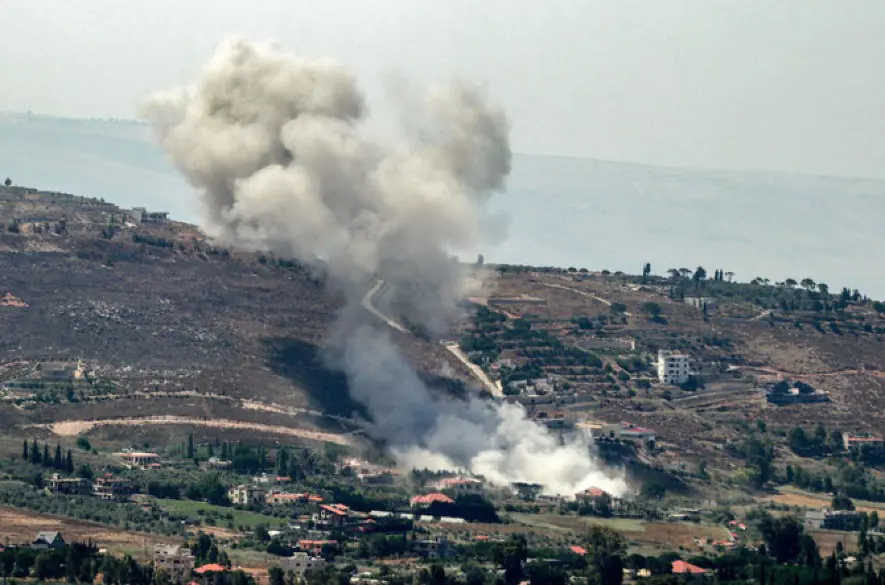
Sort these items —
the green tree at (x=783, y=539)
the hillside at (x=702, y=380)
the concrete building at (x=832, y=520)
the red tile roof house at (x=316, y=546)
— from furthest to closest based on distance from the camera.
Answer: the hillside at (x=702, y=380)
the concrete building at (x=832, y=520)
the green tree at (x=783, y=539)
the red tile roof house at (x=316, y=546)

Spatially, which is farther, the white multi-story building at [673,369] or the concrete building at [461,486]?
the white multi-story building at [673,369]

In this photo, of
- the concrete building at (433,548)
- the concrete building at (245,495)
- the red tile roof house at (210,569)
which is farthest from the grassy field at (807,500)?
the red tile roof house at (210,569)

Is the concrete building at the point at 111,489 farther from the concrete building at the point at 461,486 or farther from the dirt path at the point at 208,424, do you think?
the concrete building at the point at 461,486

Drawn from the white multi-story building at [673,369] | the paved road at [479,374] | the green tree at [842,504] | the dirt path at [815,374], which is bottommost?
the green tree at [842,504]

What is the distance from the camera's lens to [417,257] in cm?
16988

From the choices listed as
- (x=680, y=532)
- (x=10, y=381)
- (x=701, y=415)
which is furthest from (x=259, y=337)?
(x=680, y=532)

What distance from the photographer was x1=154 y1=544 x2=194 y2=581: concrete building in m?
116

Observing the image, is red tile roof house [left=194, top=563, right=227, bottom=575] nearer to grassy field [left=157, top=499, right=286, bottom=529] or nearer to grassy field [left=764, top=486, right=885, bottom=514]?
grassy field [left=157, top=499, right=286, bottom=529]

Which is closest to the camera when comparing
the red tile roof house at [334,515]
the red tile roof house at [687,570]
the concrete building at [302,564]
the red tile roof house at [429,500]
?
the concrete building at [302,564]

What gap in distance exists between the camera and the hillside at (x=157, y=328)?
159m

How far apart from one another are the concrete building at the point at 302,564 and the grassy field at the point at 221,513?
346 inches

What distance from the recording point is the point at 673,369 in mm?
183500

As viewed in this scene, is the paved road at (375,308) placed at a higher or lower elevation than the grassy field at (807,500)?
higher

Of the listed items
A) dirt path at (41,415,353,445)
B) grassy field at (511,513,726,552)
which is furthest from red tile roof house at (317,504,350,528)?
dirt path at (41,415,353,445)
